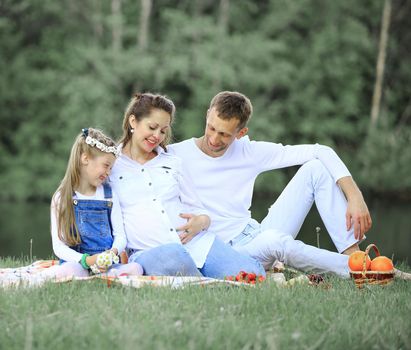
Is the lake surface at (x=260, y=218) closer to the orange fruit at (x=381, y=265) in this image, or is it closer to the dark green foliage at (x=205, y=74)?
the dark green foliage at (x=205, y=74)

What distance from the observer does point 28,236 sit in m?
12.1

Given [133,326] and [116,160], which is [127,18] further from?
[133,326]

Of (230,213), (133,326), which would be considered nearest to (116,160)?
(230,213)

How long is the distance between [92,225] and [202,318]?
1.36 m

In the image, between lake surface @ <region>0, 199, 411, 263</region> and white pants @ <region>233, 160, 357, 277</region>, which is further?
lake surface @ <region>0, 199, 411, 263</region>

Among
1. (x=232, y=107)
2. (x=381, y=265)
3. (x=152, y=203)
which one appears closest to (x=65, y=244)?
(x=152, y=203)

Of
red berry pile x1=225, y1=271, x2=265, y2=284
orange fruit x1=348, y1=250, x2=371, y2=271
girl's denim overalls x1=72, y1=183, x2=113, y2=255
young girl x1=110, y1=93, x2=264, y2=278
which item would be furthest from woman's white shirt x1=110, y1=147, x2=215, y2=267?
orange fruit x1=348, y1=250, x2=371, y2=271

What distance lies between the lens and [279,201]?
4.57 metres

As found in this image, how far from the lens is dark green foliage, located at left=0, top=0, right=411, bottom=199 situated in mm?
19344

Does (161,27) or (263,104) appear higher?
(161,27)

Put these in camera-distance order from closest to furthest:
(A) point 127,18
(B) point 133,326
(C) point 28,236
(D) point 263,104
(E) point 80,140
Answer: (B) point 133,326 → (E) point 80,140 → (C) point 28,236 → (D) point 263,104 → (A) point 127,18

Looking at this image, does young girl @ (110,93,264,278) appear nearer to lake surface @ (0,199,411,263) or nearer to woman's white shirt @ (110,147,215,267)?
woman's white shirt @ (110,147,215,267)

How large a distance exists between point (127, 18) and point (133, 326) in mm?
19808

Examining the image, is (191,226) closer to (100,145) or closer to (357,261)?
(100,145)
